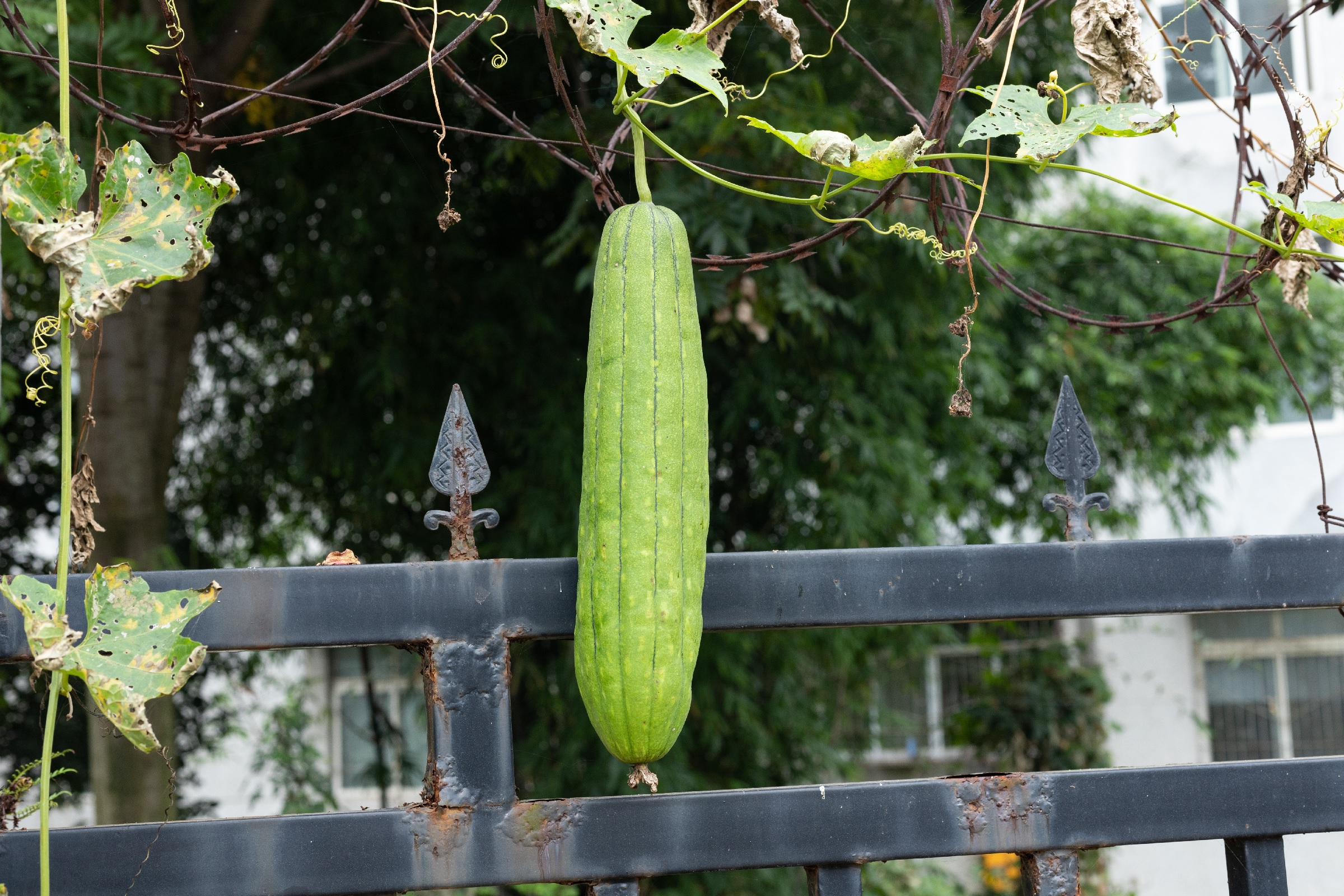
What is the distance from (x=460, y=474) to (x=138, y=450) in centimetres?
262

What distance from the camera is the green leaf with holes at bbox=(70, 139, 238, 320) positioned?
814 millimetres

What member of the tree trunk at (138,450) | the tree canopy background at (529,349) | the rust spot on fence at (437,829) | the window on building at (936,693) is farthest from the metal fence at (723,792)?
the window on building at (936,693)

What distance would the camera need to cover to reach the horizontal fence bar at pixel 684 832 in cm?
93

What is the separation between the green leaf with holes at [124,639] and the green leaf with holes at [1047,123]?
762 mm

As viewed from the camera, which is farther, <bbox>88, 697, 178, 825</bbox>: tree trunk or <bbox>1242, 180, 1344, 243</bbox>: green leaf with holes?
<bbox>88, 697, 178, 825</bbox>: tree trunk

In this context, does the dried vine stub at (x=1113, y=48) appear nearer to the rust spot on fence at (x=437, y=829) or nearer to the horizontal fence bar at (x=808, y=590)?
the horizontal fence bar at (x=808, y=590)

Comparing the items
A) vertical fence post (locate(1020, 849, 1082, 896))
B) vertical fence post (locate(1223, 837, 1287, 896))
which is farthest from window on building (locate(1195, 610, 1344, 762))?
vertical fence post (locate(1020, 849, 1082, 896))

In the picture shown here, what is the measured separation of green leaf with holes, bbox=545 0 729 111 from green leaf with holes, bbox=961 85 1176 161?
24 cm

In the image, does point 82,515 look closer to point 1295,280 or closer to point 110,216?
point 110,216

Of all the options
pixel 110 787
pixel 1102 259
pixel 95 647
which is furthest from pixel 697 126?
pixel 1102 259

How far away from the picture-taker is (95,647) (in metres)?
0.82

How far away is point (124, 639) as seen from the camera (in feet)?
2.73

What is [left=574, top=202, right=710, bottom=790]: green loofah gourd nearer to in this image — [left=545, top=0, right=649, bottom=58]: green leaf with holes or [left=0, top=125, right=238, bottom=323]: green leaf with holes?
[left=545, top=0, right=649, bottom=58]: green leaf with holes

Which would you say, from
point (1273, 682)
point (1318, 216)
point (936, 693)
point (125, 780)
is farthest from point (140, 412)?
point (1273, 682)
